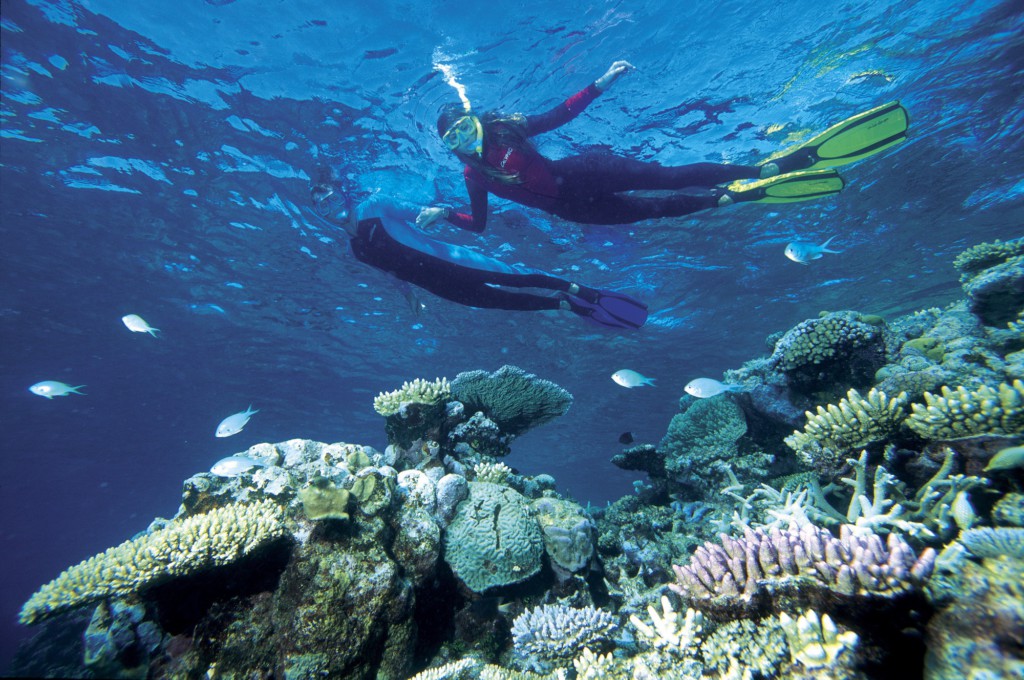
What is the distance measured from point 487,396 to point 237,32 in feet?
34.5

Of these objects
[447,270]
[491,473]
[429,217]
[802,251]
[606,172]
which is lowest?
[491,473]

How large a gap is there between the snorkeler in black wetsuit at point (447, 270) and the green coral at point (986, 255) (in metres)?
5.37

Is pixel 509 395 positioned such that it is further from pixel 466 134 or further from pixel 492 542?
pixel 466 134

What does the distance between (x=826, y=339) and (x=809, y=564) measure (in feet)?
12.9

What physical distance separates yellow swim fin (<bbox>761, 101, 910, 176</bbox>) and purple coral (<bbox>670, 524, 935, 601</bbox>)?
7.34 meters

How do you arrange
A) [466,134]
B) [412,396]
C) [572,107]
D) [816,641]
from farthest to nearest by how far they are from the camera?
[572,107], [466,134], [412,396], [816,641]

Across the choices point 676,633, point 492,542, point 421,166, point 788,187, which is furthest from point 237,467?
point 421,166

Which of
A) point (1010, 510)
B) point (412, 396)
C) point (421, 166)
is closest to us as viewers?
point (1010, 510)

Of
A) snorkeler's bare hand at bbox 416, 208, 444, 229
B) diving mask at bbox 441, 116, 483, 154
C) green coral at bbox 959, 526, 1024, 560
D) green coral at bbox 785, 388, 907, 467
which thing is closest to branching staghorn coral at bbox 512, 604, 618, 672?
green coral at bbox 959, 526, 1024, 560

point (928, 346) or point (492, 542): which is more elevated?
point (928, 346)

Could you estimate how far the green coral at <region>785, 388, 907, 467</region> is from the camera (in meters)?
3.91

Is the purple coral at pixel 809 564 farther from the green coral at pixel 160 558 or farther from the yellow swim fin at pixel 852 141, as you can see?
the yellow swim fin at pixel 852 141

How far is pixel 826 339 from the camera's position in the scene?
5344mm

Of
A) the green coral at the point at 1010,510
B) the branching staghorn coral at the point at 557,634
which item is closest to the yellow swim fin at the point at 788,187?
the green coral at the point at 1010,510
